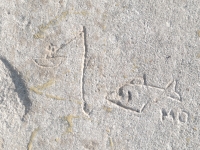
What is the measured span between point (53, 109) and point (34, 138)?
0.50ft

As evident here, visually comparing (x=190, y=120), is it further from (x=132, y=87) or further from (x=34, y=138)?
(x=34, y=138)

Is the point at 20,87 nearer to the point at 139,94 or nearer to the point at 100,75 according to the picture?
the point at 100,75

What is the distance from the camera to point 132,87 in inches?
62.5

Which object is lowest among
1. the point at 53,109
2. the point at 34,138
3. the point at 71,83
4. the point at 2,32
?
the point at 34,138

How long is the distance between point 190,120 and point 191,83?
0.15m

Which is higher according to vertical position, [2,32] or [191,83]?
[2,32]

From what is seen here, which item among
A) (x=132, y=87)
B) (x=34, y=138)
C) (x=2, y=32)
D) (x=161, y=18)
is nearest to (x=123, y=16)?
(x=161, y=18)

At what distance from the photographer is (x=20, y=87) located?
1673 mm

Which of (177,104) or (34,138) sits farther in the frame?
(34,138)

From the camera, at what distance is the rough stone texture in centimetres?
155

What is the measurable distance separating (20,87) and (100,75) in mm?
348

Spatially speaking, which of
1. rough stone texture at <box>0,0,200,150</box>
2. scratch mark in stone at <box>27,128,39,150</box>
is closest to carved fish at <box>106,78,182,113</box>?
rough stone texture at <box>0,0,200,150</box>

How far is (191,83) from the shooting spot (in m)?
1.54

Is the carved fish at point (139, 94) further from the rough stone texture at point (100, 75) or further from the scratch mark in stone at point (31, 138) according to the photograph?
the scratch mark in stone at point (31, 138)
